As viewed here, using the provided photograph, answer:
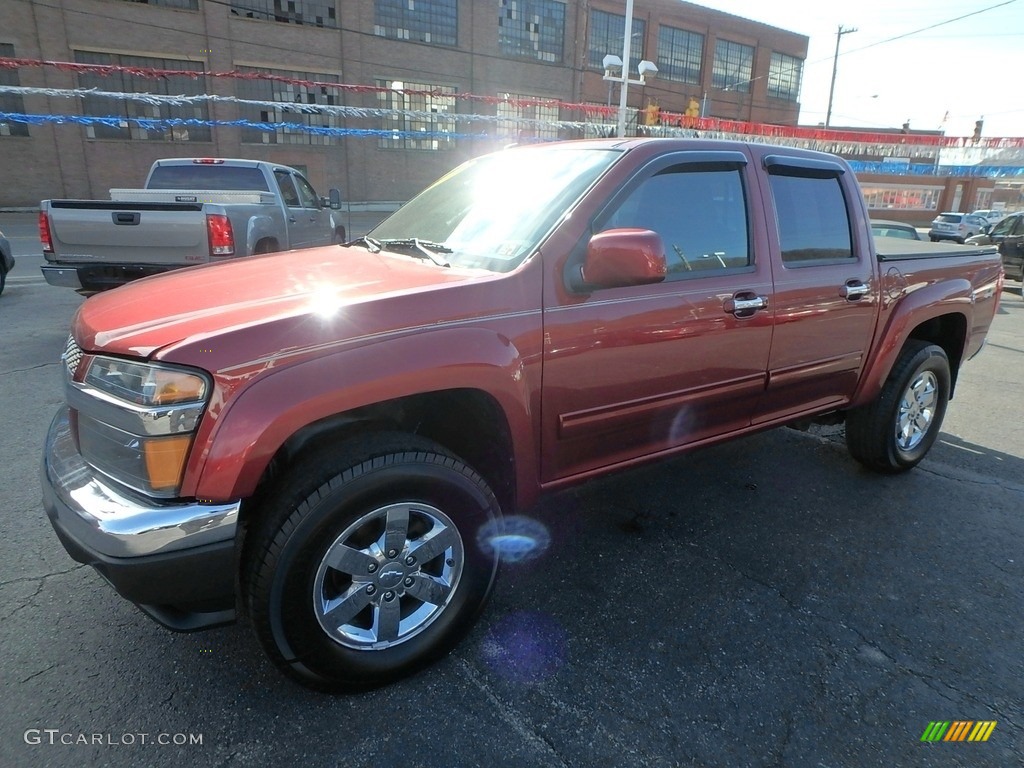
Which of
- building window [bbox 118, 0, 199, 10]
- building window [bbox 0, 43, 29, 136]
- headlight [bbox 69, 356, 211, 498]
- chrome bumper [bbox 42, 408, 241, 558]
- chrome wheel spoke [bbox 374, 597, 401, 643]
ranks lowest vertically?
chrome wheel spoke [bbox 374, 597, 401, 643]

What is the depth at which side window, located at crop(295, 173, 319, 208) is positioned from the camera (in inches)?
407

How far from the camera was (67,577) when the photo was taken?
9.37ft

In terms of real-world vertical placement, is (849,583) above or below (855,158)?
below

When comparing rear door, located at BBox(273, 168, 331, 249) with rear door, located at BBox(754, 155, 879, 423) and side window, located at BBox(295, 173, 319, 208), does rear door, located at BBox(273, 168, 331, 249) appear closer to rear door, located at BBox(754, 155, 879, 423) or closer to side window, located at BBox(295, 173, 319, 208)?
side window, located at BBox(295, 173, 319, 208)

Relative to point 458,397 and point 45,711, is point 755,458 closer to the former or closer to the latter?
point 458,397

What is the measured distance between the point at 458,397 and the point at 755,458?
2.84 m

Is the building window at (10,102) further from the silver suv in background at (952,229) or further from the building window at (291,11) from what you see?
the silver suv in background at (952,229)

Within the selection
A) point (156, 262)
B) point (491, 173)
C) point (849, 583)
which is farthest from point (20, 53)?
point (849, 583)

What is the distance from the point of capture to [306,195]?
10594 mm

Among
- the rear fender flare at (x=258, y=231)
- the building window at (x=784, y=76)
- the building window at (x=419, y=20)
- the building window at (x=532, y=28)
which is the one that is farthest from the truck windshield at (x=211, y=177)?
the building window at (x=784, y=76)

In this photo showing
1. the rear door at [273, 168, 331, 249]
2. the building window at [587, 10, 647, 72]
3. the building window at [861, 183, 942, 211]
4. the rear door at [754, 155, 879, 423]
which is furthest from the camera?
the building window at [861, 183, 942, 211]

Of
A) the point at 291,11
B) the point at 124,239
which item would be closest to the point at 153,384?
the point at 124,239

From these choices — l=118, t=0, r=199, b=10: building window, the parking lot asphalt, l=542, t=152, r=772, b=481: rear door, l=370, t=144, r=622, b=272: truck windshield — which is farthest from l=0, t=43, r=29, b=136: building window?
l=542, t=152, r=772, b=481: rear door

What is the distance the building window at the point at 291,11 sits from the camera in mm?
28750
